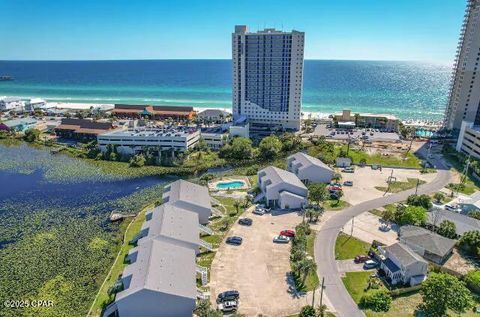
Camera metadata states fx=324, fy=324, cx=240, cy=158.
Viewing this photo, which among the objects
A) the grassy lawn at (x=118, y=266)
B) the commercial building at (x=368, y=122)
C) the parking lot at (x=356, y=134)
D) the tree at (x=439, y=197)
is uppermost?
the commercial building at (x=368, y=122)

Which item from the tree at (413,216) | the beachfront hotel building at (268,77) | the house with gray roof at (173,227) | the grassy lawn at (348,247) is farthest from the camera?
the beachfront hotel building at (268,77)

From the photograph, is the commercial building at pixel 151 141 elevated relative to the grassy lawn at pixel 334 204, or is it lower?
elevated

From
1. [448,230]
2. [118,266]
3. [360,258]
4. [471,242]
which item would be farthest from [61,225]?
[471,242]

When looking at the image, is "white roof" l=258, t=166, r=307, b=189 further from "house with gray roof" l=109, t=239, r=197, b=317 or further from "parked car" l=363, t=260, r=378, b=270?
"house with gray roof" l=109, t=239, r=197, b=317

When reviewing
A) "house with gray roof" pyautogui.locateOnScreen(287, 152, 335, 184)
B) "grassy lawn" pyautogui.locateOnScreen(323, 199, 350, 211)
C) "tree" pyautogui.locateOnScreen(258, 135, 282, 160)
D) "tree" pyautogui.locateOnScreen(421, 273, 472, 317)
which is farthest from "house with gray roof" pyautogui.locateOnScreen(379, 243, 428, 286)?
"tree" pyautogui.locateOnScreen(258, 135, 282, 160)

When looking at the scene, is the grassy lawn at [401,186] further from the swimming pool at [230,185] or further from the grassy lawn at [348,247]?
the swimming pool at [230,185]

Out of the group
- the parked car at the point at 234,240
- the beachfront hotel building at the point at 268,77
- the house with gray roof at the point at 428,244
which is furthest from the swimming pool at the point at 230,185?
the beachfront hotel building at the point at 268,77

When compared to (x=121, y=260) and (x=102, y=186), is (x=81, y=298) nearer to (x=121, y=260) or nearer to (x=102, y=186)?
(x=121, y=260)

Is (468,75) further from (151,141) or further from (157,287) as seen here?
(157,287)
